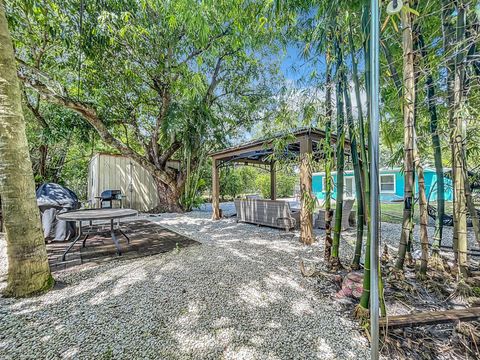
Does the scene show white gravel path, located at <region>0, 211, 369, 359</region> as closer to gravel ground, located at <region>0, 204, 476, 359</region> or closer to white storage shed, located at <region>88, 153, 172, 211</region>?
gravel ground, located at <region>0, 204, 476, 359</region>

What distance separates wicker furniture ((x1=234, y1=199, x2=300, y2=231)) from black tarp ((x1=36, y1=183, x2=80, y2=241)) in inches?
157

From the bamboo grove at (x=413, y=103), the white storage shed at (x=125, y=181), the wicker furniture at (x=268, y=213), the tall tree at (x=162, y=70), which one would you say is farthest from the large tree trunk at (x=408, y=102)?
the white storage shed at (x=125, y=181)

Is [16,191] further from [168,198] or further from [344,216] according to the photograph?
[168,198]

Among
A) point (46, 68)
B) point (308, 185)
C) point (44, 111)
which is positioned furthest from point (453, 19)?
point (44, 111)

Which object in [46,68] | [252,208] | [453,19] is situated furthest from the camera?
[46,68]

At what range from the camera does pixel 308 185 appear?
4031 mm

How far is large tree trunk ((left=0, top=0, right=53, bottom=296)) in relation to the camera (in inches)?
80.3

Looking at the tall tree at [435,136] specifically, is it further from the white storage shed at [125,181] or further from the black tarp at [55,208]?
the white storage shed at [125,181]

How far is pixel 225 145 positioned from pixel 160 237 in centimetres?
512

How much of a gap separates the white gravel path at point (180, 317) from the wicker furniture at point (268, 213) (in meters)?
2.14

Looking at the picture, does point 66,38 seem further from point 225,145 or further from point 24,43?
point 225,145

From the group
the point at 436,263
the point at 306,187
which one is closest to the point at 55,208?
the point at 306,187

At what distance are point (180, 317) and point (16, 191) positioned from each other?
196cm

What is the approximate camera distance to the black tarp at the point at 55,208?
4.09 meters
